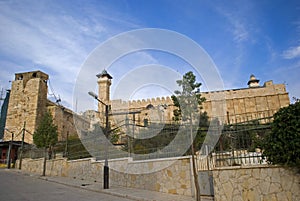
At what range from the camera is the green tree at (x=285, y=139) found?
4.99 m

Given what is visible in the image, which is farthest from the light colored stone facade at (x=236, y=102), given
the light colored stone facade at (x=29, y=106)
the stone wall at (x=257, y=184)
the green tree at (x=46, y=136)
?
the stone wall at (x=257, y=184)

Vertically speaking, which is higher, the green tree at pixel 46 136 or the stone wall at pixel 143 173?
the green tree at pixel 46 136

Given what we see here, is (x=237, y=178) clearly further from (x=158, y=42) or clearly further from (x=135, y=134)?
(x=135, y=134)

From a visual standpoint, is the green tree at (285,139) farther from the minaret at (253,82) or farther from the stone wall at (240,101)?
the minaret at (253,82)

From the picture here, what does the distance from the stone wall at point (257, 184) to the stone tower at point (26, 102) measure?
26.9 m

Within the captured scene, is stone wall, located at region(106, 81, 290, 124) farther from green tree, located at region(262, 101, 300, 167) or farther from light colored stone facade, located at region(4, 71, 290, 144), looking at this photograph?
green tree, located at region(262, 101, 300, 167)

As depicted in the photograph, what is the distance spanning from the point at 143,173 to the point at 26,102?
25.8 meters

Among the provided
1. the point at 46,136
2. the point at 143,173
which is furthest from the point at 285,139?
the point at 46,136

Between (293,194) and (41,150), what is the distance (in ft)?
50.8

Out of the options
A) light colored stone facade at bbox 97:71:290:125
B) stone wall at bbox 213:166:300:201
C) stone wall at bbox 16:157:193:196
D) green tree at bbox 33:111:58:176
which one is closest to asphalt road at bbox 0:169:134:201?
stone wall at bbox 16:157:193:196

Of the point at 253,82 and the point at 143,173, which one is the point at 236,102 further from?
the point at 143,173

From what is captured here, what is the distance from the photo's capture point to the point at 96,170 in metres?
11.3

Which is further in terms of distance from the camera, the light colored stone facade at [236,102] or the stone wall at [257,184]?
the light colored stone facade at [236,102]

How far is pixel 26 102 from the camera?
29688 millimetres
